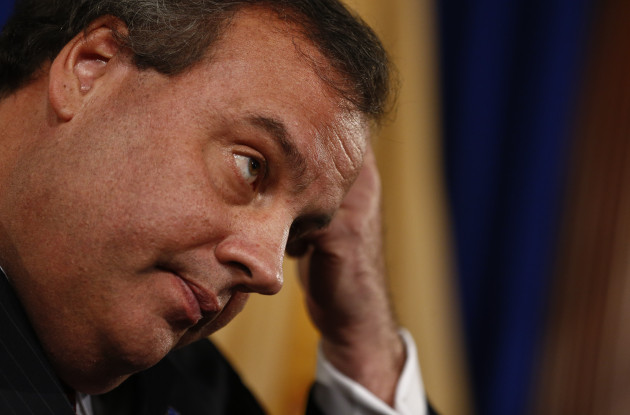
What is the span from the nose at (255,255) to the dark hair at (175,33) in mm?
215

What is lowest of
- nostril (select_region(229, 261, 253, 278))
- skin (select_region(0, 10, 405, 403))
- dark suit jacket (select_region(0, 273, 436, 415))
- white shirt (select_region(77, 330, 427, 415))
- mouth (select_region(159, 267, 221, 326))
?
white shirt (select_region(77, 330, 427, 415))

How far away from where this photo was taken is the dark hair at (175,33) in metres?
0.90

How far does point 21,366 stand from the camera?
860 mm

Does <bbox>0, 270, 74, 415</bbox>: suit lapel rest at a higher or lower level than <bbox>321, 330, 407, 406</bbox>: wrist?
higher

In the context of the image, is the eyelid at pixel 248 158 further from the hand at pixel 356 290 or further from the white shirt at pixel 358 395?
the white shirt at pixel 358 395

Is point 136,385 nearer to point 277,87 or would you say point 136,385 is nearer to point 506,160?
point 277,87

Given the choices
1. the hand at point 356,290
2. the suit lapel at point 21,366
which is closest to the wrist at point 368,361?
the hand at point 356,290

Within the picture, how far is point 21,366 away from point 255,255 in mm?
311

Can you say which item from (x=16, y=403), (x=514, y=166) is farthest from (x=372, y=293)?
(x=514, y=166)

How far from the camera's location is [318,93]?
3.07 feet

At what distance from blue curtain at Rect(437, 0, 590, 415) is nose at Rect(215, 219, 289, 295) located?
1504 millimetres

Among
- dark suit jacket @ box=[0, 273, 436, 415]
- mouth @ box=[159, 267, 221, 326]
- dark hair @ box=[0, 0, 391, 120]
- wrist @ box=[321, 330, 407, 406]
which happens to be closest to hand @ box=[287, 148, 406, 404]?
wrist @ box=[321, 330, 407, 406]

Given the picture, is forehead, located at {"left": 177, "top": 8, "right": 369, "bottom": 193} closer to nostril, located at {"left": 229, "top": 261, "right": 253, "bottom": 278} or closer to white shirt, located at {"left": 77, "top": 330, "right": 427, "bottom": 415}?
nostril, located at {"left": 229, "top": 261, "right": 253, "bottom": 278}

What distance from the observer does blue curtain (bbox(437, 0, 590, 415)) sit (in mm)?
2260
